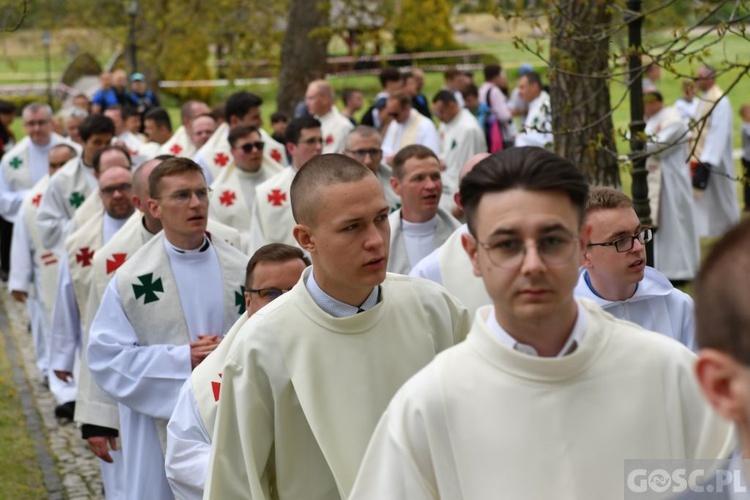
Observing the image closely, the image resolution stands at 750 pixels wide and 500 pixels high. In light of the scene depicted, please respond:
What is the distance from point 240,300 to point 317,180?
243 centimetres

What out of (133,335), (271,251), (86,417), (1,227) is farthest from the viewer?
(1,227)

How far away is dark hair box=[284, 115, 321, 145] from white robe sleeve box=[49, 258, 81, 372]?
2.62 metres

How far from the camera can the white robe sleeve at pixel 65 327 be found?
8.18 m

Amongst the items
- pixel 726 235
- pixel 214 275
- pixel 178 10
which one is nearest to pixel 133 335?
pixel 214 275

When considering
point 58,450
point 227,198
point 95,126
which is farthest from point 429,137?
point 58,450

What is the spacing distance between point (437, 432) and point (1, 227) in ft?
45.2

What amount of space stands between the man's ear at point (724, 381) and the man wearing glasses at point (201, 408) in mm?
3160

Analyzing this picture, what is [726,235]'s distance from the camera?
187 cm

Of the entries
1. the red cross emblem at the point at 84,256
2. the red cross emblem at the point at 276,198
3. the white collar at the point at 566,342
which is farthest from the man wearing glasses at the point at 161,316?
the white collar at the point at 566,342

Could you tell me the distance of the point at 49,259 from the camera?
11.0 metres

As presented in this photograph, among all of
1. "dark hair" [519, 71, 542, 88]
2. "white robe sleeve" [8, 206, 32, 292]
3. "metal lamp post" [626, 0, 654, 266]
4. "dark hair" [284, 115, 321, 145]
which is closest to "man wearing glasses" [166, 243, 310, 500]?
"metal lamp post" [626, 0, 654, 266]

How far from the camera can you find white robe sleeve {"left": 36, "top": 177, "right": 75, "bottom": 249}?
11000 millimetres

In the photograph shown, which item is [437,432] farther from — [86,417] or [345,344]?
[86,417]

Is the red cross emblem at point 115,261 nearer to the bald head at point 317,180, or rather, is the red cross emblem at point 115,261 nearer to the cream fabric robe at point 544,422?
the bald head at point 317,180
